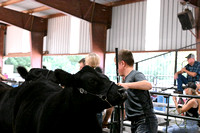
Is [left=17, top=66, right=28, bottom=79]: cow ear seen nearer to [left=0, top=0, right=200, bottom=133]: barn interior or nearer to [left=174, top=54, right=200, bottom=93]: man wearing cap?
[left=0, top=0, right=200, bottom=133]: barn interior

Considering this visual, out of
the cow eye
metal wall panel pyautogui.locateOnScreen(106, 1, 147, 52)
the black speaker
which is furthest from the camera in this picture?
metal wall panel pyautogui.locateOnScreen(106, 1, 147, 52)

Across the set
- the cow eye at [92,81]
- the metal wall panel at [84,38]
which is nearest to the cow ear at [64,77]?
the cow eye at [92,81]

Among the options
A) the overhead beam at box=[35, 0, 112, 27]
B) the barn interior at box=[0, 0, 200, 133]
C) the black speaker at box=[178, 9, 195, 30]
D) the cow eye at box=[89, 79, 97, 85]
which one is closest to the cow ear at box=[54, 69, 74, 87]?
the cow eye at box=[89, 79, 97, 85]

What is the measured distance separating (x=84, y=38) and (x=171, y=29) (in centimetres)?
540

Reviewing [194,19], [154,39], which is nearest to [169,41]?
[154,39]

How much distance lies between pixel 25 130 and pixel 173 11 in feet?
31.9

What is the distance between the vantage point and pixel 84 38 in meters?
14.7

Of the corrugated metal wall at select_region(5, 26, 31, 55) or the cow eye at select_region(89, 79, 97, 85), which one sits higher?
the corrugated metal wall at select_region(5, 26, 31, 55)

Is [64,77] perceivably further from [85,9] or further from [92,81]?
[85,9]

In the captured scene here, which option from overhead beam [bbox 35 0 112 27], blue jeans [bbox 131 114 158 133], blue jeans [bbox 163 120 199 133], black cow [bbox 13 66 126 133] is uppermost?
overhead beam [bbox 35 0 112 27]

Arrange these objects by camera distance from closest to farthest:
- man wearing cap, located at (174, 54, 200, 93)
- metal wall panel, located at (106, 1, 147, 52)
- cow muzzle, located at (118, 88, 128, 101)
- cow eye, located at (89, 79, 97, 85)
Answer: cow muzzle, located at (118, 88, 128, 101), cow eye, located at (89, 79, 97, 85), man wearing cap, located at (174, 54, 200, 93), metal wall panel, located at (106, 1, 147, 52)

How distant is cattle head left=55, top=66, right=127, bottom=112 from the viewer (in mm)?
2278

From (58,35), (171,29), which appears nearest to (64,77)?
(171,29)

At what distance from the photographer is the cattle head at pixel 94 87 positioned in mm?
2278
